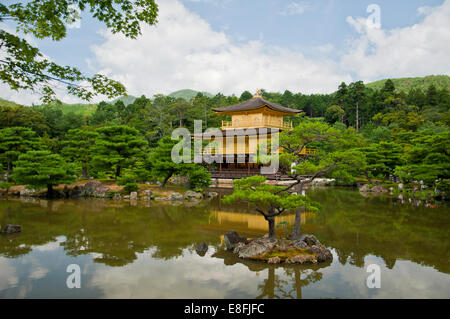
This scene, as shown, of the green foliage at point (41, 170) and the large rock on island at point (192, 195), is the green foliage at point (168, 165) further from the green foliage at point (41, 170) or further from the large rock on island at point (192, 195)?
the green foliage at point (41, 170)

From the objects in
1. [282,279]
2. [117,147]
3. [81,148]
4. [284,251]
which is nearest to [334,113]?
[117,147]

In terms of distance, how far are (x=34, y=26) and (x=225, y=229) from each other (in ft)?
23.3

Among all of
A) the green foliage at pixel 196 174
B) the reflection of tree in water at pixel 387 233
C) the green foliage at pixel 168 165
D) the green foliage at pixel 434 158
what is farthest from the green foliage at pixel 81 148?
the green foliage at pixel 434 158

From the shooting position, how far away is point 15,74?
13.0 ft

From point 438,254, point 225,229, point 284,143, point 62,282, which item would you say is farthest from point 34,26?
point 438,254

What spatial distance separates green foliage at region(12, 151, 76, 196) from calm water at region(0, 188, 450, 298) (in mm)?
3314

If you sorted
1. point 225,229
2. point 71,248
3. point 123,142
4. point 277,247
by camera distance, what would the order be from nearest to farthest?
point 277,247
point 71,248
point 225,229
point 123,142

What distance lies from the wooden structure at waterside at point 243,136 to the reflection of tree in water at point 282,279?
14.7 meters

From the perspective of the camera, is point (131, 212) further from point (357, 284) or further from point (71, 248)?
point (357, 284)

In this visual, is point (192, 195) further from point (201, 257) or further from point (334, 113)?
point (334, 113)

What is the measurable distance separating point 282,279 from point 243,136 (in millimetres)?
17762

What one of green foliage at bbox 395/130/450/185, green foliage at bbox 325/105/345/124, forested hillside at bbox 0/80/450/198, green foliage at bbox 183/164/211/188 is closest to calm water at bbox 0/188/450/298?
green foliage at bbox 395/130/450/185

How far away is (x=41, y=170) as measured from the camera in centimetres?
1493

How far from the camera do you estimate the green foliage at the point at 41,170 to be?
14.8 m
